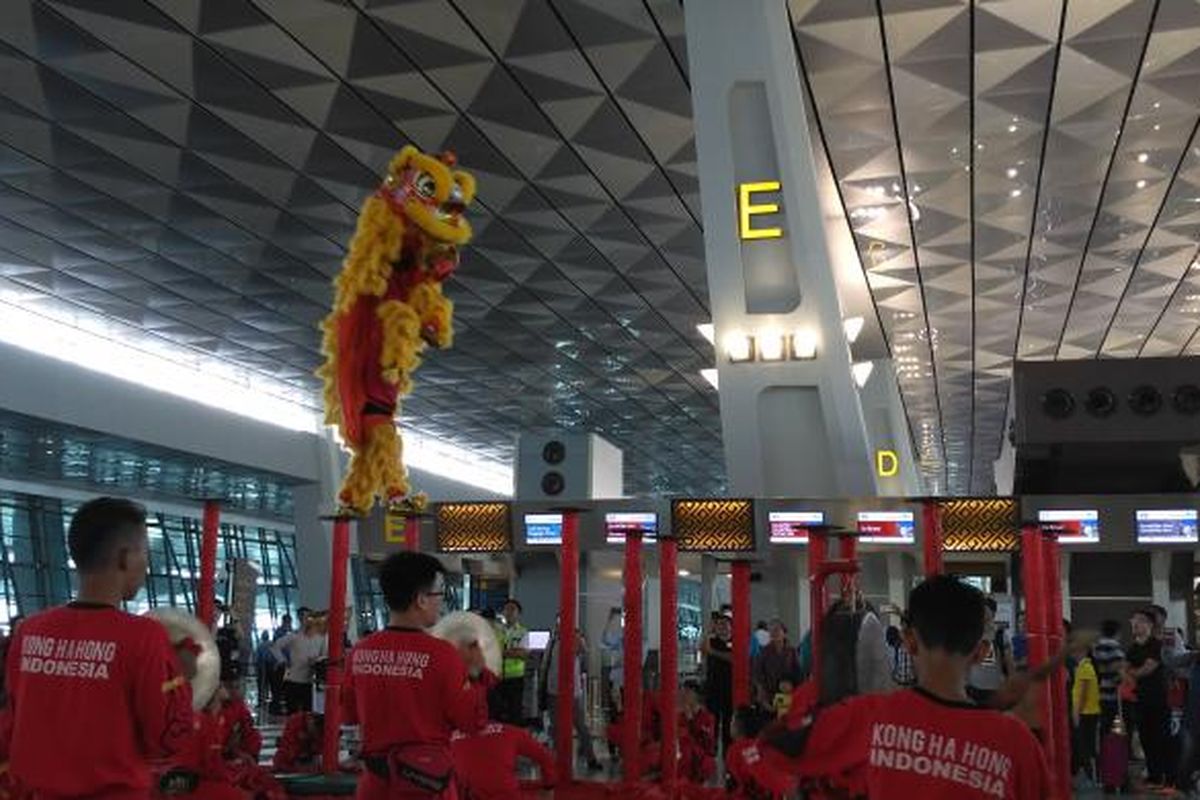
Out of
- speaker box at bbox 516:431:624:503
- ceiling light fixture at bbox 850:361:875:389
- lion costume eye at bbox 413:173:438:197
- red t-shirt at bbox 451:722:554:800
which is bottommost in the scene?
red t-shirt at bbox 451:722:554:800

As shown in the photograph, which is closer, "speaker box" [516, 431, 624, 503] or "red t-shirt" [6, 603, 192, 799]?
"red t-shirt" [6, 603, 192, 799]

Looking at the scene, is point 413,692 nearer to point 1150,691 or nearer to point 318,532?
point 1150,691

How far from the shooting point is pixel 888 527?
14.6 m

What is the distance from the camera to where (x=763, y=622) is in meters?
15.4

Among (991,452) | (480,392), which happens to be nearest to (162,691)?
(480,392)

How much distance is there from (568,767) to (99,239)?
12.5 meters

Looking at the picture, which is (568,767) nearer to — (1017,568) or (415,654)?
(415,654)

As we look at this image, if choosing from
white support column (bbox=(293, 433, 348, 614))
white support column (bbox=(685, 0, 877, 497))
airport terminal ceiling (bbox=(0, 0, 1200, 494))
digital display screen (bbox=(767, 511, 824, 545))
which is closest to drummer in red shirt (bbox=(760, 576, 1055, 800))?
white support column (bbox=(685, 0, 877, 497))

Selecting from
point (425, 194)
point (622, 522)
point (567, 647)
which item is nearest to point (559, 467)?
point (622, 522)

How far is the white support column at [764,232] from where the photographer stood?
11797 mm

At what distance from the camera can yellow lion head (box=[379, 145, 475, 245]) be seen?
7.85m

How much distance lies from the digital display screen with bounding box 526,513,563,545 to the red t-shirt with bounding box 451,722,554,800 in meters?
10.4

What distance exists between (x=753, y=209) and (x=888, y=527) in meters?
4.60

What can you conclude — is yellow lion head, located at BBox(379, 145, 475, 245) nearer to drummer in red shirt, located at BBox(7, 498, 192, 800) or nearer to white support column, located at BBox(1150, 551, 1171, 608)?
drummer in red shirt, located at BBox(7, 498, 192, 800)
